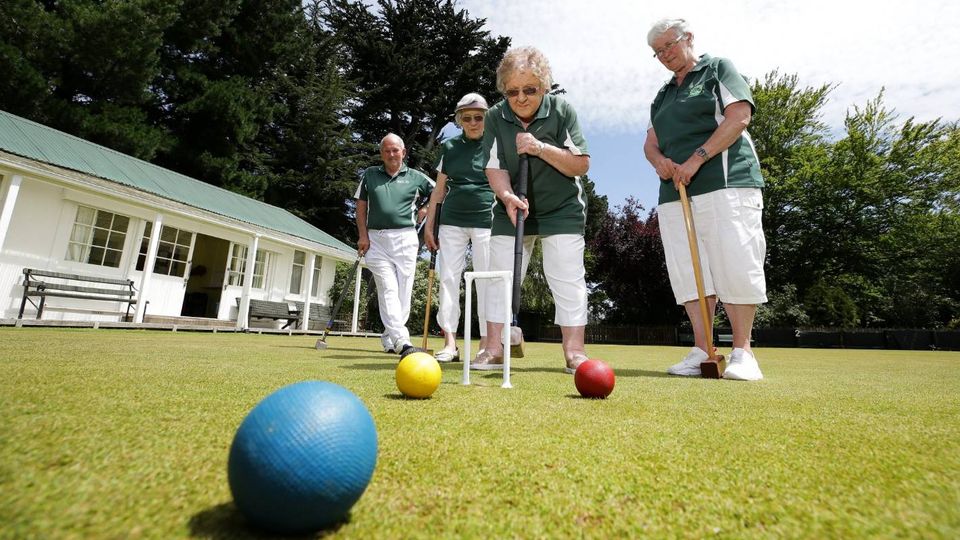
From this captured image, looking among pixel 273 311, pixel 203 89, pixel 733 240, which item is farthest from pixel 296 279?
pixel 733 240

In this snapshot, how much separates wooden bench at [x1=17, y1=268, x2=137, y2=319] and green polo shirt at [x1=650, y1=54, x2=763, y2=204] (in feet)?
35.5

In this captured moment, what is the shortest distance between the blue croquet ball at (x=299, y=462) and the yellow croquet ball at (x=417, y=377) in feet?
4.44

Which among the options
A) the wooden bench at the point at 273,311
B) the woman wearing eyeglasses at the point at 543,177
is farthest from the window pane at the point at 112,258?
the woman wearing eyeglasses at the point at 543,177

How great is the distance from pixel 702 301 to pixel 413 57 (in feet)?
82.5

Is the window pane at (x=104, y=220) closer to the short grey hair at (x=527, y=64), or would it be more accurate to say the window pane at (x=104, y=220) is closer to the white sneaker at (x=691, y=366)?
the short grey hair at (x=527, y=64)

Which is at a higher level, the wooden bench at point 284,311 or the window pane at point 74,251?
the window pane at point 74,251

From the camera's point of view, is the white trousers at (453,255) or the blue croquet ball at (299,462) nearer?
the blue croquet ball at (299,462)

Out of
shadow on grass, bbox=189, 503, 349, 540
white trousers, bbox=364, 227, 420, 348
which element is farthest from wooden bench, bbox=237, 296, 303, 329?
shadow on grass, bbox=189, 503, 349, 540

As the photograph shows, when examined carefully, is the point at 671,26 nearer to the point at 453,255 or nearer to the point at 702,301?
the point at 702,301

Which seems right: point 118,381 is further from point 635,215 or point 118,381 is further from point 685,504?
point 635,215

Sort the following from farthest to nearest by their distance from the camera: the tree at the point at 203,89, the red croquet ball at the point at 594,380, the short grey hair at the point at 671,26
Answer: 1. the tree at the point at 203,89
2. the short grey hair at the point at 671,26
3. the red croquet ball at the point at 594,380

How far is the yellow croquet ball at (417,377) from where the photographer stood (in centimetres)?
245

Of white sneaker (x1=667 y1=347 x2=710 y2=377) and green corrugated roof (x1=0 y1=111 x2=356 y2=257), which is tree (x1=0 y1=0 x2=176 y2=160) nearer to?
green corrugated roof (x1=0 y1=111 x2=356 y2=257)

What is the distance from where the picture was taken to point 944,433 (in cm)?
186
